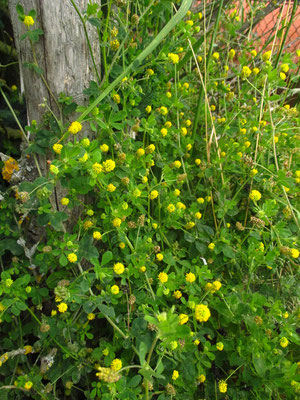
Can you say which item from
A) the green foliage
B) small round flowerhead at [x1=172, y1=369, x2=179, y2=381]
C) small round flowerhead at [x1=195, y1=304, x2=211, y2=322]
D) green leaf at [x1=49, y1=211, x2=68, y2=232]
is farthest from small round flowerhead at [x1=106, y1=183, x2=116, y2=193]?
small round flowerhead at [x1=172, y1=369, x2=179, y2=381]

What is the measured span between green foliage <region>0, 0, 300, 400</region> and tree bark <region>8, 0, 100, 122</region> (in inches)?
2.4

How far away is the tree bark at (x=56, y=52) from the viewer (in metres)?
1.14

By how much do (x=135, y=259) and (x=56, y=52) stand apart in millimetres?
824

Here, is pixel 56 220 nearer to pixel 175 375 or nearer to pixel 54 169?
pixel 54 169

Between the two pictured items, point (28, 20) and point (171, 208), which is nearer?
point (28, 20)

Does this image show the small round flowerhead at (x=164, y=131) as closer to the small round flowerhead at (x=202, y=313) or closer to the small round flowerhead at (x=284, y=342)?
the small round flowerhead at (x=202, y=313)

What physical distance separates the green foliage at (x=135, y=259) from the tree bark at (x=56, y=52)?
61 millimetres

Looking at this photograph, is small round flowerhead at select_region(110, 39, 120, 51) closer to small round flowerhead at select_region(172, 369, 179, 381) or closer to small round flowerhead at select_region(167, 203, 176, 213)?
small round flowerhead at select_region(167, 203, 176, 213)

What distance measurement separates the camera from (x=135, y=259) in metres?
1.17

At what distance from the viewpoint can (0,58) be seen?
1966 millimetres

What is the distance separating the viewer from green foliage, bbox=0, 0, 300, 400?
1.10 m

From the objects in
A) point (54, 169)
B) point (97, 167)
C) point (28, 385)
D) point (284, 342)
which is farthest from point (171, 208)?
point (28, 385)

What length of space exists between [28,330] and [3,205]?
0.54 m

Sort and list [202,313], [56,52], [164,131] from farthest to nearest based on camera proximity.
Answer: [164,131] < [56,52] < [202,313]
